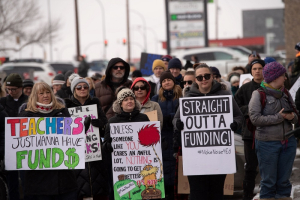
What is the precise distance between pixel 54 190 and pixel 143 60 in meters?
6.65

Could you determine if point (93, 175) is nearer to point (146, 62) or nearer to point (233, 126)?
point (233, 126)

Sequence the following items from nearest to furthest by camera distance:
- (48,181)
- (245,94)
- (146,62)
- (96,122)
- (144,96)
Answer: (48,181) < (96,122) < (144,96) < (245,94) < (146,62)

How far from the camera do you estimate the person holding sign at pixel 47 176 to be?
545cm

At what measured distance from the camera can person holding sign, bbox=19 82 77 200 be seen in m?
5.45

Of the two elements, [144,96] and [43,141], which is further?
[144,96]

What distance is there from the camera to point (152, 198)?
5953mm

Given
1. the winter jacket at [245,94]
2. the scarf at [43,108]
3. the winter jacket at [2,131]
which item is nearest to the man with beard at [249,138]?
the winter jacket at [245,94]

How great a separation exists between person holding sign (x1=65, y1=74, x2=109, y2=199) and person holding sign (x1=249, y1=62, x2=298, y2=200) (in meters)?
2.03

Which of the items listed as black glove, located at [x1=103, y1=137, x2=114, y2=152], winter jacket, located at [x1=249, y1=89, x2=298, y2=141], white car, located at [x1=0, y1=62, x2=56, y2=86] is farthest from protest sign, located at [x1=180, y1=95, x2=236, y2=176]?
white car, located at [x1=0, y1=62, x2=56, y2=86]

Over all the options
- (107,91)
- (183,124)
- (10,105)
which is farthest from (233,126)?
(10,105)

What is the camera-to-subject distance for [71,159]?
18.7 ft

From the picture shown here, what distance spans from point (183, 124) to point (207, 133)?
31cm

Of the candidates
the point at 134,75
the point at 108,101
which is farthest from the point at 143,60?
the point at 108,101

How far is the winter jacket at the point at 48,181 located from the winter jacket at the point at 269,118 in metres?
2.23
